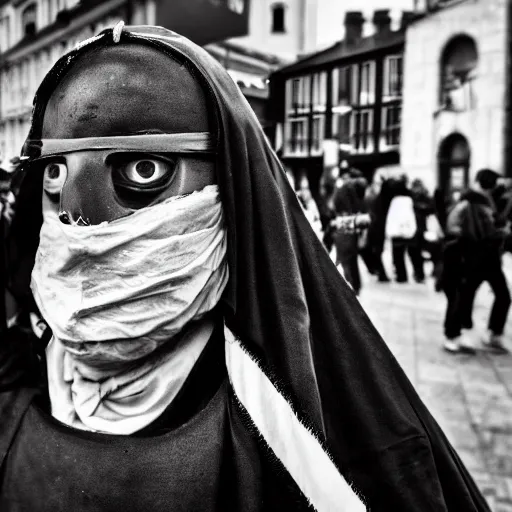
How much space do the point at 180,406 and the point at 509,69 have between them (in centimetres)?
1402

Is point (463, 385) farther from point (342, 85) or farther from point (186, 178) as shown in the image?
point (342, 85)

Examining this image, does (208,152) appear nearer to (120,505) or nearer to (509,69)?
(120,505)

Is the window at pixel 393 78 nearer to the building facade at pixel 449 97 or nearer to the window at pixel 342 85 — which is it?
the building facade at pixel 449 97

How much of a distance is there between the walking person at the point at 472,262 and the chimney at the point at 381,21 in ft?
31.2

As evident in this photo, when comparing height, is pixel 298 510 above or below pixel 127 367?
below

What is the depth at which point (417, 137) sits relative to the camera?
14.9 meters

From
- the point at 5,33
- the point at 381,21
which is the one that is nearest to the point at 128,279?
the point at 5,33

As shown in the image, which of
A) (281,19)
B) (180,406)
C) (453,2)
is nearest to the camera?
(180,406)

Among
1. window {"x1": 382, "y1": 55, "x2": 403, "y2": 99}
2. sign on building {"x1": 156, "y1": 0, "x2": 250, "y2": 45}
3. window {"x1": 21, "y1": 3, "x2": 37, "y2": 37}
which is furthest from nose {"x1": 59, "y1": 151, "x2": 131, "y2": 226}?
window {"x1": 382, "y1": 55, "x2": 403, "y2": 99}

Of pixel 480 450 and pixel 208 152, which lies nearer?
pixel 208 152

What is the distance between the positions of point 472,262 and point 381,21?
427 inches

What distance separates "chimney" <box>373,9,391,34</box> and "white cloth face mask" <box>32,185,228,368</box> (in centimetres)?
1427

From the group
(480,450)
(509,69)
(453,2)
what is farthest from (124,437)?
(453,2)

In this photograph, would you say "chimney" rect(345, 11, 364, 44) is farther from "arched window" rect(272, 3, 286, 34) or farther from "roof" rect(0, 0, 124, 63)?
"roof" rect(0, 0, 124, 63)
